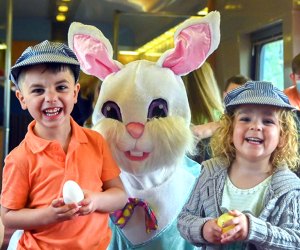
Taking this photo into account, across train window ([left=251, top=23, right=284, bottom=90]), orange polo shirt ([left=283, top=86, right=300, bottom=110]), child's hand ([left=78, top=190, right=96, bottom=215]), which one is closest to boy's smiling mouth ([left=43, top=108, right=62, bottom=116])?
child's hand ([left=78, top=190, right=96, bottom=215])

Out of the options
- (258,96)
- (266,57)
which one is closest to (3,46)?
(266,57)

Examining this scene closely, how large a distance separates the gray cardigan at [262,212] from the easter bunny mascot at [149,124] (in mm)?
128

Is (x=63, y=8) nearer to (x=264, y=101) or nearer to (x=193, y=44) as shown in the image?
(x=193, y=44)

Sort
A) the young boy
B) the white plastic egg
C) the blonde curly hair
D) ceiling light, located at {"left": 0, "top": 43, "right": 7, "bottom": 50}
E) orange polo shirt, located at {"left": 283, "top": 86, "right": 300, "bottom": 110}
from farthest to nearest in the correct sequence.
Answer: ceiling light, located at {"left": 0, "top": 43, "right": 7, "bottom": 50}, orange polo shirt, located at {"left": 283, "top": 86, "right": 300, "bottom": 110}, the blonde curly hair, the young boy, the white plastic egg

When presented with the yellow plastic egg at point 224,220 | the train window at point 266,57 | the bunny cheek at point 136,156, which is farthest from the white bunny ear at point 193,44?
the train window at point 266,57

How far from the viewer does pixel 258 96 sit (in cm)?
118

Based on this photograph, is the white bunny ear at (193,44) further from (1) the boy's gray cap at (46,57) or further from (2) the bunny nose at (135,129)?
(1) the boy's gray cap at (46,57)

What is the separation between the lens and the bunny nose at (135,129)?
1.33 metres

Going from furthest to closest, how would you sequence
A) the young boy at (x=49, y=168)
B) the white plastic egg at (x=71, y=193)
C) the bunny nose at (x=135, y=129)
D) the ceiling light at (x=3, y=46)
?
the ceiling light at (x=3, y=46), the bunny nose at (x=135, y=129), the young boy at (x=49, y=168), the white plastic egg at (x=71, y=193)

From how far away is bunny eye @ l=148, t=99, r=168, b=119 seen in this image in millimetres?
1358

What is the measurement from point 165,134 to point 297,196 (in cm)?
35

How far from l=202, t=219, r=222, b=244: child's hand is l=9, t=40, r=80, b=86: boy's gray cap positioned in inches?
16.7

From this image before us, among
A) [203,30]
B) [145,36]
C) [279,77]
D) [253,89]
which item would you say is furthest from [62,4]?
[253,89]

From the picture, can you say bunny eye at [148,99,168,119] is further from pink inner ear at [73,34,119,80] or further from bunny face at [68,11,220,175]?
pink inner ear at [73,34,119,80]
